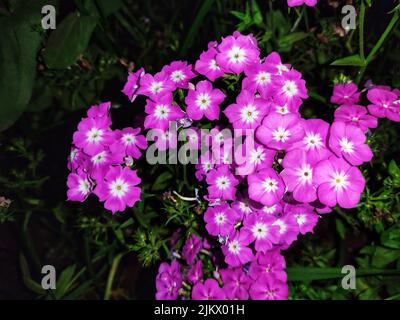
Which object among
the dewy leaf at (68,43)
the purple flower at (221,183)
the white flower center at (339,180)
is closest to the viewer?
the white flower center at (339,180)

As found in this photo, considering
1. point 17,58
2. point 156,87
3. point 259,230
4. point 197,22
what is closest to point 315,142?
point 259,230

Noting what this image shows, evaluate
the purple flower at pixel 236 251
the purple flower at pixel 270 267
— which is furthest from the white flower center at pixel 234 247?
the purple flower at pixel 270 267

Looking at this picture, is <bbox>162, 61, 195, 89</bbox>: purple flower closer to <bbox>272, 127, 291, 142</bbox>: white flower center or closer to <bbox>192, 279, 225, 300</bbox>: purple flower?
<bbox>272, 127, 291, 142</bbox>: white flower center

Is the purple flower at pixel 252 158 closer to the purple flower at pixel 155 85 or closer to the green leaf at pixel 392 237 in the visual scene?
the purple flower at pixel 155 85

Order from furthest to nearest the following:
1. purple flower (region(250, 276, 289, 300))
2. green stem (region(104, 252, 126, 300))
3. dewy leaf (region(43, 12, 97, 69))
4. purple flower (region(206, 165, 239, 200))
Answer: green stem (region(104, 252, 126, 300)) → dewy leaf (region(43, 12, 97, 69)) → purple flower (region(250, 276, 289, 300)) → purple flower (region(206, 165, 239, 200))

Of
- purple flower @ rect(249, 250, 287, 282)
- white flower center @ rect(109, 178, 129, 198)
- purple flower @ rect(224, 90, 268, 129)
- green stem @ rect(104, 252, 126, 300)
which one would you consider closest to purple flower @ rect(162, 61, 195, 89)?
purple flower @ rect(224, 90, 268, 129)

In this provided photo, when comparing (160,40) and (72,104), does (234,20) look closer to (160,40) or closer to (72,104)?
(160,40)
